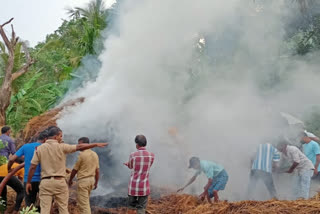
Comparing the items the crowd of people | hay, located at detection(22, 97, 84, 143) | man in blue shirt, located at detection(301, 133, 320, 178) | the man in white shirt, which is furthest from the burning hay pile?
hay, located at detection(22, 97, 84, 143)

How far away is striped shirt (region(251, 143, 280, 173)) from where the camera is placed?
6.63 m

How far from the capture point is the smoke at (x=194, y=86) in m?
8.66

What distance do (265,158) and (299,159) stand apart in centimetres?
57

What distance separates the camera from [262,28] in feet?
36.3

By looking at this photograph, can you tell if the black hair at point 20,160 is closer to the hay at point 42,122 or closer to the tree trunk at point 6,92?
the hay at point 42,122

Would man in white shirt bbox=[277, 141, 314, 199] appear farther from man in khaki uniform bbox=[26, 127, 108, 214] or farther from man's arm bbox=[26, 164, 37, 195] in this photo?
man's arm bbox=[26, 164, 37, 195]

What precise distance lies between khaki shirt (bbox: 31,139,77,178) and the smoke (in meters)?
3.19

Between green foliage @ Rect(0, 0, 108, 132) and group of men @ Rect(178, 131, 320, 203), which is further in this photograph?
green foliage @ Rect(0, 0, 108, 132)

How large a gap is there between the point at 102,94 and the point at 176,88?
242 cm

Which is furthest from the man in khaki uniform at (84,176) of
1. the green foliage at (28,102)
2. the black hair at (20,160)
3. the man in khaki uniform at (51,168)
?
the green foliage at (28,102)

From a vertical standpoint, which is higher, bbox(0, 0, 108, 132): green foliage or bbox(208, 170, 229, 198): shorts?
bbox(0, 0, 108, 132): green foliage

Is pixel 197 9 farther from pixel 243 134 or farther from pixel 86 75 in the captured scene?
pixel 86 75

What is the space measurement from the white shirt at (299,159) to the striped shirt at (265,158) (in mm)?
274

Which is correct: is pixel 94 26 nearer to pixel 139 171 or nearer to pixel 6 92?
pixel 6 92
